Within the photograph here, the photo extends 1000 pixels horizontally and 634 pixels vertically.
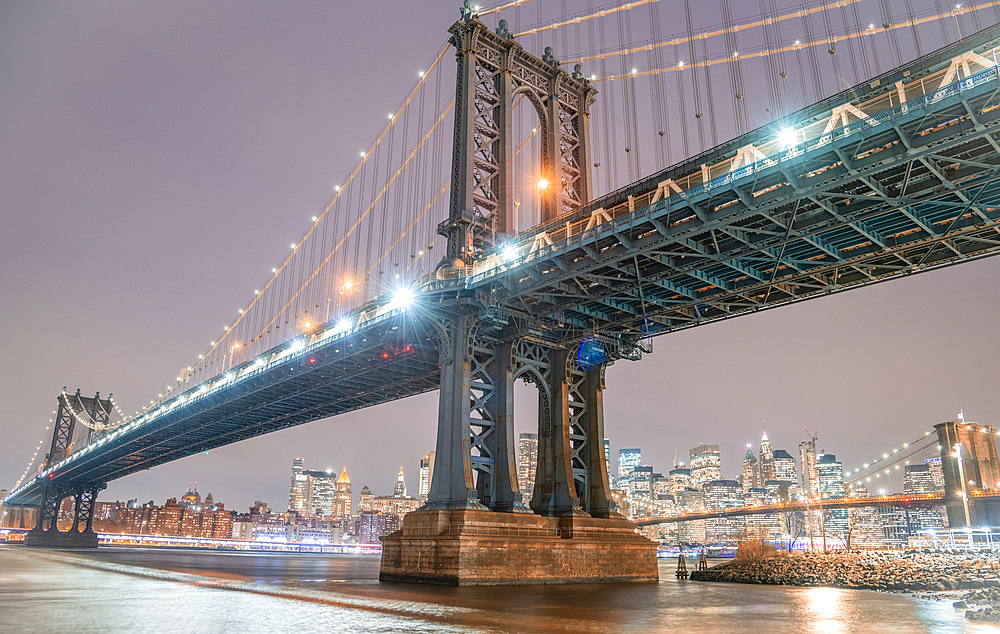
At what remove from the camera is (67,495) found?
135 meters

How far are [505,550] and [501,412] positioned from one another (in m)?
7.53

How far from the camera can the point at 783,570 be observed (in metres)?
41.0

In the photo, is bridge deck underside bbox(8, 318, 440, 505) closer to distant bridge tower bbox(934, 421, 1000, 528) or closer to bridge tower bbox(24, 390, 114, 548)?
bridge tower bbox(24, 390, 114, 548)

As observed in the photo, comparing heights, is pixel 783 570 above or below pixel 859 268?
below

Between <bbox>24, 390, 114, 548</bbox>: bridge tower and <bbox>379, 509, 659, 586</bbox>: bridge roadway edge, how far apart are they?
110 meters

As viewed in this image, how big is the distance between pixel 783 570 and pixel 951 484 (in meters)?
71.3

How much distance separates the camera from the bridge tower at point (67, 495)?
122062 mm

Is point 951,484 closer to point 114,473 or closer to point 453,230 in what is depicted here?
point 453,230

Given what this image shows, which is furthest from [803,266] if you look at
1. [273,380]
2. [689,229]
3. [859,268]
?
[273,380]

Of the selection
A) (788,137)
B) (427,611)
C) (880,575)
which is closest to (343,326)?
(427,611)

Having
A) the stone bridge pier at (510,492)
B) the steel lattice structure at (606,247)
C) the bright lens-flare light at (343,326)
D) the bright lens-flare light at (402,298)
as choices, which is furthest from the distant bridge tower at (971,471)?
the bright lens-flare light at (402,298)

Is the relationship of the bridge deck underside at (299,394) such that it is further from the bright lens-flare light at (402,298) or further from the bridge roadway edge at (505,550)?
the bridge roadway edge at (505,550)

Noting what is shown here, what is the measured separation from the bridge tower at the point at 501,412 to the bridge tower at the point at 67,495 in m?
111

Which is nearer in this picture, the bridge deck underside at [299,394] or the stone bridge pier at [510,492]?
the stone bridge pier at [510,492]
